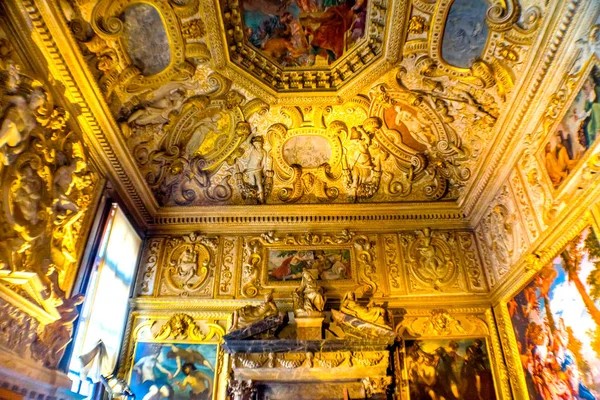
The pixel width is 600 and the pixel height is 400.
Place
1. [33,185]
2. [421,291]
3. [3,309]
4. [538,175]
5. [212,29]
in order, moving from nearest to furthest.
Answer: [3,309]
[33,185]
[538,175]
[212,29]
[421,291]

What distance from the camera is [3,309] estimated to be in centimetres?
427

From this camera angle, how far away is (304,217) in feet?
28.7

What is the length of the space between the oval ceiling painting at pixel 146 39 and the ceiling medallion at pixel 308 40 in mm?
1066

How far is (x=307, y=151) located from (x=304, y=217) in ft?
4.91

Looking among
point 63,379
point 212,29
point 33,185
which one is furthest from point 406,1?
point 63,379

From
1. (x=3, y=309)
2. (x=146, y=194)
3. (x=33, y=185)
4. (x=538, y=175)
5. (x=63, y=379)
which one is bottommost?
(x=63, y=379)

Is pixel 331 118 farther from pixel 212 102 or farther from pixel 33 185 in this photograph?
pixel 33 185

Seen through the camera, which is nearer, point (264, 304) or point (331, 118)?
point (264, 304)

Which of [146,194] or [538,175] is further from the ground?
[146,194]

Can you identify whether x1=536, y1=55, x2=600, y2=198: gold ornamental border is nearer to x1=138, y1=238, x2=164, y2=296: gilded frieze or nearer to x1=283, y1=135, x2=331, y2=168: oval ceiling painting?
x1=283, y1=135, x2=331, y2=168: oval ceiling painting

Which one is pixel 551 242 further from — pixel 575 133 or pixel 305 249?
pixel 305 249

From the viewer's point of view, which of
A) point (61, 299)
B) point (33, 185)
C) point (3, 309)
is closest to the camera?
point (3, 309)

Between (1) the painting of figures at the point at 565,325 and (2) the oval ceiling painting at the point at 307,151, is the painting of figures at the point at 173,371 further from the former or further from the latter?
(1) the painting of figures at the point at 565,325

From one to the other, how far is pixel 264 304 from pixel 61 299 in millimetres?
3408
